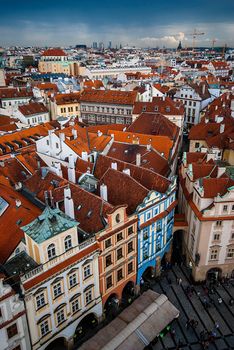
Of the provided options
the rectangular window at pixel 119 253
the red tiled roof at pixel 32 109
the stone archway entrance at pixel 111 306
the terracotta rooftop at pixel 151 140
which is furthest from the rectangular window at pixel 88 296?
the red tiled roof at pixel 32 109

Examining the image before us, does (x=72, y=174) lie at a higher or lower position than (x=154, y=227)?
higher

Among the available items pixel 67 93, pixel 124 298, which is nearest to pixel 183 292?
pixel 124 298

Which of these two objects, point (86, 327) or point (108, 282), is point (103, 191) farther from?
point (86, 327)

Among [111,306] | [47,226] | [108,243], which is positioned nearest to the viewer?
[47,226]

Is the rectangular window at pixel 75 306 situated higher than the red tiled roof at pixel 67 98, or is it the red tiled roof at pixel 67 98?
the red tiled roof at pixel 67 98

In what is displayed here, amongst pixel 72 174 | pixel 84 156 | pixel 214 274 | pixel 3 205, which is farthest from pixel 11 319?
pixel 214 274

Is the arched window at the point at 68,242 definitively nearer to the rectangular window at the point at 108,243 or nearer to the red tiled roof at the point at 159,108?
the rectangular window at the point at 108,243
